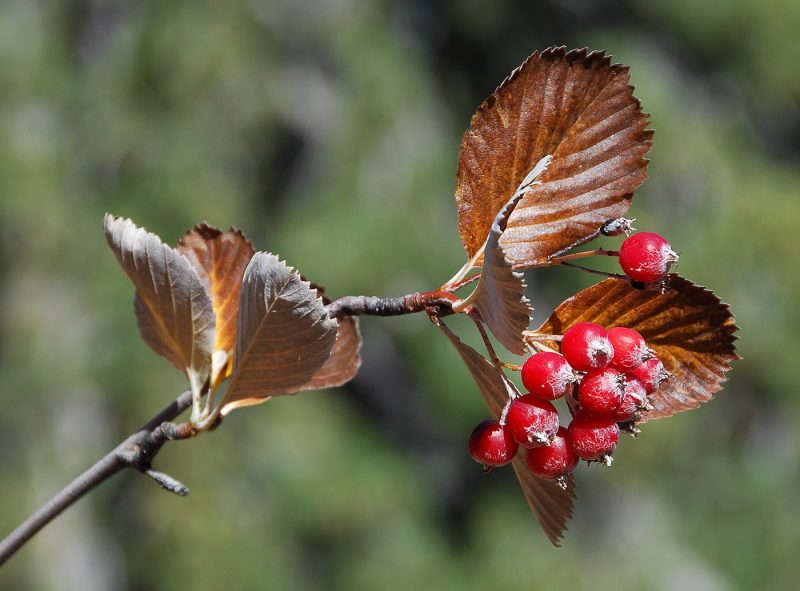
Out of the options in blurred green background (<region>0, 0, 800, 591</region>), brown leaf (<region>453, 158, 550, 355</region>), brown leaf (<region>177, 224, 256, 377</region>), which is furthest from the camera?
blurred green background (<region>0, 0, 800, 591</region>)

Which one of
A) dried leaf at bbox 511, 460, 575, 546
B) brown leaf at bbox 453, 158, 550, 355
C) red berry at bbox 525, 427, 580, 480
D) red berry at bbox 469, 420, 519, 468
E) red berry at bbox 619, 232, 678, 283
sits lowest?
dried leaf at bbox 511, 460, 575, 546

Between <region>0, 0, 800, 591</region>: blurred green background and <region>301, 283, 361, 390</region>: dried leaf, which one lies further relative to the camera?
<region>0, 0, 800, 591</region>: blurred green background

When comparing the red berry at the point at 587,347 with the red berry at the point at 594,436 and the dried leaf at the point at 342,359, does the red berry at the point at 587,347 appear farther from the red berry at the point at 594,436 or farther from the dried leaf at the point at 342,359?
the dried leaf at the point at 342,359

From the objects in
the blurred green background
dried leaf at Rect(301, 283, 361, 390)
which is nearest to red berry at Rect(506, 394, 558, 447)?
dried leaf at Rect(301, 283, 361, 390)

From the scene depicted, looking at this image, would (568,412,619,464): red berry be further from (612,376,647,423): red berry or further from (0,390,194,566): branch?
(0,390,194,566): branch

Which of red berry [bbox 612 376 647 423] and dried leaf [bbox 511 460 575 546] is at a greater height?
red berry [bbox 612 376 647 423]

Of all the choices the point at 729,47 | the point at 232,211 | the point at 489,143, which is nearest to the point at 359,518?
the point at 232,211

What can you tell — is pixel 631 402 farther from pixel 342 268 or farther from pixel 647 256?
pixel 342 268

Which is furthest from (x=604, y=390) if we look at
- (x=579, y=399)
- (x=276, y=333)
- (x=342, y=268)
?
(x=342, y=268)
